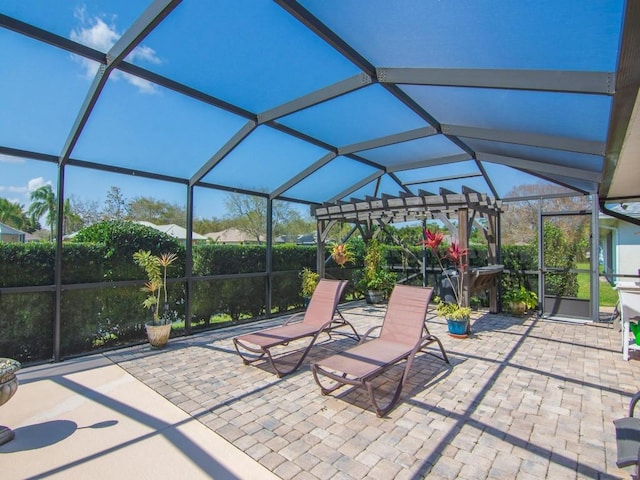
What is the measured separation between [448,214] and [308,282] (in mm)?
3994

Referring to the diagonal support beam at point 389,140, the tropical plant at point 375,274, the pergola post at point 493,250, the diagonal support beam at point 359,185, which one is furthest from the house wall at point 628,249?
the diagonal support beam at point 389,140

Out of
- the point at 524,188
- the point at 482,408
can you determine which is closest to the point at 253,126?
the point at 482,408

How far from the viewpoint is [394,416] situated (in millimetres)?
3533

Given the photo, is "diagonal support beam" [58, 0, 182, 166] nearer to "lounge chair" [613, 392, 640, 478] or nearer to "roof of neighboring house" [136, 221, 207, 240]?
"roof of neighboring house" [136, 221, 207, 240]

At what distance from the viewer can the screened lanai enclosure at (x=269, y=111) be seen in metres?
3.04

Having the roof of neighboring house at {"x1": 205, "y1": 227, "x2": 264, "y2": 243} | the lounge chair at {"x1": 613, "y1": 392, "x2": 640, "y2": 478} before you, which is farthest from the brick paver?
the roof of neighboring house at {"x1": 205, "y1": 227, "x2": 264, "y2": 243}

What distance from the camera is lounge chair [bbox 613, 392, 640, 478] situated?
80.1 inches

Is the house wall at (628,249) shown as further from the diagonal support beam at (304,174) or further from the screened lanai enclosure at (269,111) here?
the diagonal support beam at (304,174)

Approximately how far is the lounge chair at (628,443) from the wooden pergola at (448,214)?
14.2 ft

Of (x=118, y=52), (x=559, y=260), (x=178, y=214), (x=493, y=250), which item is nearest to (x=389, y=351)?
(x=118, y=52)

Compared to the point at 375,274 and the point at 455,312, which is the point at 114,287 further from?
the point at 375,274

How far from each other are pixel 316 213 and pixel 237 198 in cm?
1304

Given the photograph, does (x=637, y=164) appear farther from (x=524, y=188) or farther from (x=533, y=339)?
(x=524, y=188)

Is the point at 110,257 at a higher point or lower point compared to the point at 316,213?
lower
